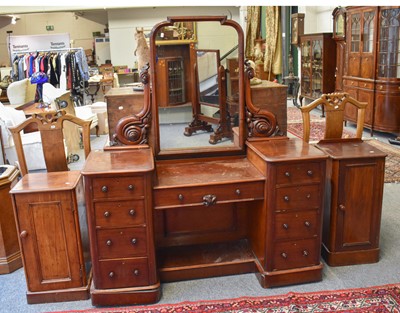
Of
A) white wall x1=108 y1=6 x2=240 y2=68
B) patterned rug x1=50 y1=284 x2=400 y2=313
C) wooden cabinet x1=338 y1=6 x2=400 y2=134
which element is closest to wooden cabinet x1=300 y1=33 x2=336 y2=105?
wooden cabinet x1=338 y1=6 x2=400 y2=134

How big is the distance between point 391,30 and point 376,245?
395 cm

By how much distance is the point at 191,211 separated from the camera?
286 cm

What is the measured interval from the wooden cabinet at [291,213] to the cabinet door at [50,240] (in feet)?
3.63

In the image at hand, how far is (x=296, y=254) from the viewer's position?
2609 millimetres

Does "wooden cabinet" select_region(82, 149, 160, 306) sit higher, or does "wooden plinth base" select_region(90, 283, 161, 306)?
"wooden cabinet" select_region(82, 149, 160, 306)

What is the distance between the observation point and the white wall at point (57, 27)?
12.9 m

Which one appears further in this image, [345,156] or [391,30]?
[391,30]

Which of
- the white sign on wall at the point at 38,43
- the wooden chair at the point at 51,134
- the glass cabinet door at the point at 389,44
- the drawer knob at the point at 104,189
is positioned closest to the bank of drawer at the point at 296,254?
the drawer knob at the point at 104,189

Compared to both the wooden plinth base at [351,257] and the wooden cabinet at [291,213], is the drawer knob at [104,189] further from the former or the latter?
the wooden plinth base at [351,257]

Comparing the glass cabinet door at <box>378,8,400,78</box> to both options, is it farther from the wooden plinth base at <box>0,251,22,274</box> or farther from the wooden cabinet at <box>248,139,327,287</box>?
the wooden plinth base at <box>0,251,22,274</box>

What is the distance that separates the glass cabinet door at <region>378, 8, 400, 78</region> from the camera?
5715mm

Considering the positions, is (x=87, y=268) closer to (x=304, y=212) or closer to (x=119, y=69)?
(x=304, y=212)

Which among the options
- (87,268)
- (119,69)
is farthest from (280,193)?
(119,69)

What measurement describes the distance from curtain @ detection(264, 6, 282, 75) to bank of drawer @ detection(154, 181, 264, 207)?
7.95 meters
